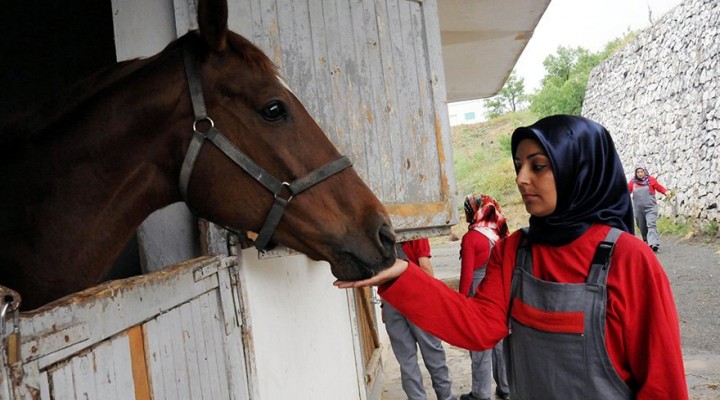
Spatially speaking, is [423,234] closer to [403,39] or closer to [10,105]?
[403,39]

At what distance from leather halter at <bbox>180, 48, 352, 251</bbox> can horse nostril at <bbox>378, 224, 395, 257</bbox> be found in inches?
8.6

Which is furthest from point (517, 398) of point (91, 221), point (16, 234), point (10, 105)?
point (10, 105)

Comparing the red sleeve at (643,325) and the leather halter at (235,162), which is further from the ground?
the leather halter at (235,162)

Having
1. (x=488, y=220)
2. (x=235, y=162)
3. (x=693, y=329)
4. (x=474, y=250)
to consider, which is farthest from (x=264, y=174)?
(x=693, y=329)

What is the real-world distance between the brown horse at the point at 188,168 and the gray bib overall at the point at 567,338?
46 centimetres

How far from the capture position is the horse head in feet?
5.04

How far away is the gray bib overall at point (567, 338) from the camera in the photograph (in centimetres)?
147

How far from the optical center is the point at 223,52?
159 cm

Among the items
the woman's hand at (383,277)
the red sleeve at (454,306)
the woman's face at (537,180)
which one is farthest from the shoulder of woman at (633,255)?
the woman's hand at (383,277)

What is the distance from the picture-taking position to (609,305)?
1.48 meters

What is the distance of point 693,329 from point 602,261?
5292 millimetres

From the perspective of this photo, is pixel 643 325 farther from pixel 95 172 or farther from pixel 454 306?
pixel 95 172

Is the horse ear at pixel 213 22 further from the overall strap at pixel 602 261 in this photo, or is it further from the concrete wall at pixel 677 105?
the concrete wall at pixel 677 105

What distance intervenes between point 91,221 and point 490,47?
16.1ft
